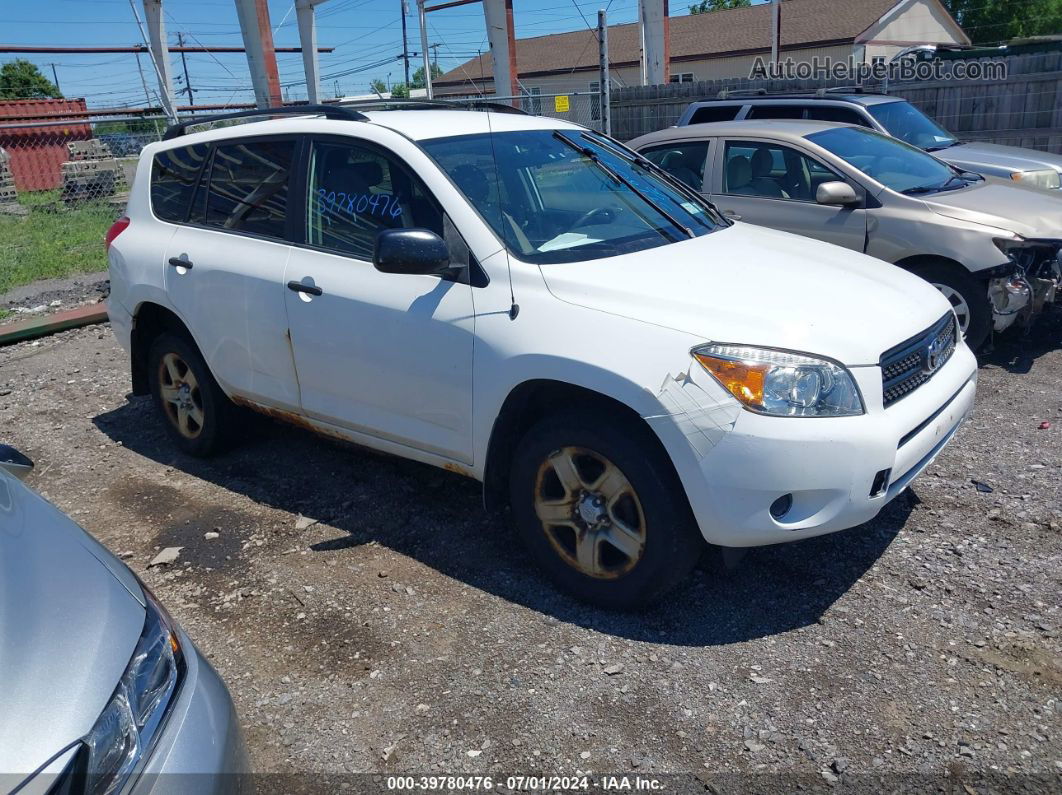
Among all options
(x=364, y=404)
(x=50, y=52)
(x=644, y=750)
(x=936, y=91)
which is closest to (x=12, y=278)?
(x=50, y=52)

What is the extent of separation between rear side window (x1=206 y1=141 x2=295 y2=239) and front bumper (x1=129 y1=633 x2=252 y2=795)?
2694 mm

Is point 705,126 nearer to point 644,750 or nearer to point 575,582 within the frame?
point 575,582

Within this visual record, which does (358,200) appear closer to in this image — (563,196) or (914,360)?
(563,196)

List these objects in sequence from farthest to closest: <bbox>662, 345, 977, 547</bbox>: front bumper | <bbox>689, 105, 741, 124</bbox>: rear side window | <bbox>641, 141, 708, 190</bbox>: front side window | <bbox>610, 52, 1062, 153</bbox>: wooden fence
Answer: <bbox>610, 52, 1062, 153</bbox>: wooden fence < <bbox>689, 105, 741, 124</bbox>: rear side window < <bbox>641, 141, 708, 190</bbox>: front side window < <bbox>662, 345, 977, 547</bbox>: front bumper

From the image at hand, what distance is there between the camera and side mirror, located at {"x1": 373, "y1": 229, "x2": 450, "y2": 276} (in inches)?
140

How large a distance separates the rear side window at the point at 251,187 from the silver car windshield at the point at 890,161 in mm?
4365

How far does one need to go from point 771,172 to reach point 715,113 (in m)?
3.97

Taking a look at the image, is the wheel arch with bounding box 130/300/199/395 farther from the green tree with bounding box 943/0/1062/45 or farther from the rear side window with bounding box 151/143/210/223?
the green tree with bounding box 943/0/1062/45

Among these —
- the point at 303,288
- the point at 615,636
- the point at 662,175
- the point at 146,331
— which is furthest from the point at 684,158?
the point at 615,636

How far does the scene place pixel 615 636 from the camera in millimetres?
3410

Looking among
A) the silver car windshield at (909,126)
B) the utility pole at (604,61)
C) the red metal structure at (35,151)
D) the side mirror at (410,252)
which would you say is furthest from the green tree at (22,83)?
the side mirror at (410,252)

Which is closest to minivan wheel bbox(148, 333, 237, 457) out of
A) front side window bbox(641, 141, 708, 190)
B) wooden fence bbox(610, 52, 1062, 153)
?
front side window bbox(641, 141, 708, 190)

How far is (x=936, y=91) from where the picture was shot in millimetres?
13430

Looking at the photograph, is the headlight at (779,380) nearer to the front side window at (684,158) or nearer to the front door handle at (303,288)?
the front door handle at (303,288)
